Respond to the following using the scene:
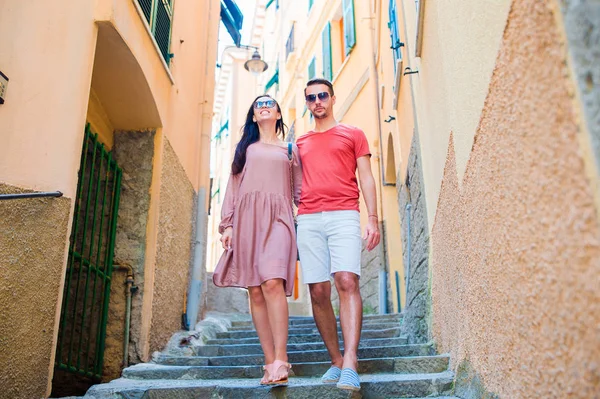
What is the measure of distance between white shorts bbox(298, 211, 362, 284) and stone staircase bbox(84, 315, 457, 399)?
0.55 metres

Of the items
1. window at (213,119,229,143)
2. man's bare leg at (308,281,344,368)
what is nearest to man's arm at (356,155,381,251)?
man's bare leg at (308,281,344,368)

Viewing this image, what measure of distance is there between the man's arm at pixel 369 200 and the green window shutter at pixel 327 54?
8.15 m

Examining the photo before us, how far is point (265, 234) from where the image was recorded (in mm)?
2758

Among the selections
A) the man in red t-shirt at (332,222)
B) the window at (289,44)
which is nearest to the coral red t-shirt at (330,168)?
the man in red t-shirt at (332,222)

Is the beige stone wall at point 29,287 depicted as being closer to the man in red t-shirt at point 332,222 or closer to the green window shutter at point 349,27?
the man in red t-shirt at point 332,222

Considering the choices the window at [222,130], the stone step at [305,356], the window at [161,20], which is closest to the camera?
the stone step at [305,356]

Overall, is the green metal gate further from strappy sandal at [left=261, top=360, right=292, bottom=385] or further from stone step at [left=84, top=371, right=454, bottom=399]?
strappy sandal at [left=261, top=360, right=292, bottom=385]

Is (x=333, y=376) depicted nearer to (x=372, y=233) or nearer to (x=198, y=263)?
(x=372, y=233)

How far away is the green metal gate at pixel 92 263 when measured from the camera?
4.06 metres

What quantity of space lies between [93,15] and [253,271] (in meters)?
1.99

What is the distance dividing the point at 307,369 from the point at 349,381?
2.95 feet

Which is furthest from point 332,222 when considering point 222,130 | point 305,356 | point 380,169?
point 222,130

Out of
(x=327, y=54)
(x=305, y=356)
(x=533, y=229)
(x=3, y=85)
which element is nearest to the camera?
(x=533, y=229)

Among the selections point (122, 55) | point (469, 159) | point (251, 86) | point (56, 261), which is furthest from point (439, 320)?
point (251, 86)
